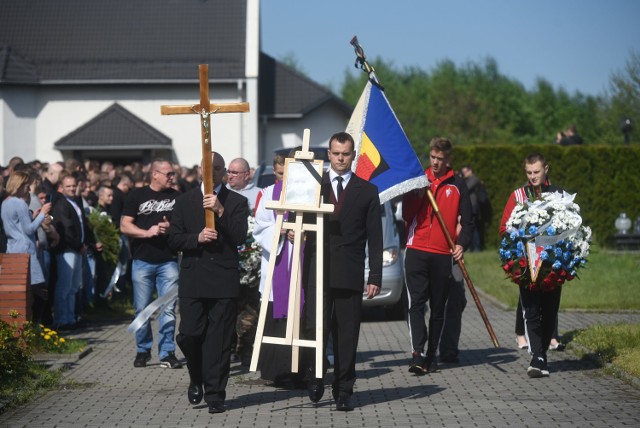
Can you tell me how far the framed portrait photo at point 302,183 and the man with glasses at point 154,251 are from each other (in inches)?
115

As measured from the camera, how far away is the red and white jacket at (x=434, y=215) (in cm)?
1134

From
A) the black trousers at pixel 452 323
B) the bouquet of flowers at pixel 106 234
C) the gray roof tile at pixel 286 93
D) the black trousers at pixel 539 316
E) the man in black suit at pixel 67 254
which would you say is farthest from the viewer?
the gray roof tile at pixel 286 93

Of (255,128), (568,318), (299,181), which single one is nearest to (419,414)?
(299,181)

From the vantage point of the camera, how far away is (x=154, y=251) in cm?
1199

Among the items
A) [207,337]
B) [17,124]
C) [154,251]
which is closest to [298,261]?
[207,337]

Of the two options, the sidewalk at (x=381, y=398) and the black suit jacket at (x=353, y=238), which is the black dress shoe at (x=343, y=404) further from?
the black suit jacket at (x=353, y=238)

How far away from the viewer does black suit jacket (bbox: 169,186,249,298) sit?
9289mm

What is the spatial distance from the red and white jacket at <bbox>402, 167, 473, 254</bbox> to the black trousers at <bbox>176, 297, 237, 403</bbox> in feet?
8.60

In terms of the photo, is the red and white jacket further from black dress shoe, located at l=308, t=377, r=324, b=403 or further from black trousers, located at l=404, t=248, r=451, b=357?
black dress shoe, located at l=308, t=377, r=324, b=403

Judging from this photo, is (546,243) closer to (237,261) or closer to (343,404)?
(343,404)

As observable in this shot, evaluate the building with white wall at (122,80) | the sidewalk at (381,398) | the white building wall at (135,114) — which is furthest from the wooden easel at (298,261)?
the white building wall at (135,114)

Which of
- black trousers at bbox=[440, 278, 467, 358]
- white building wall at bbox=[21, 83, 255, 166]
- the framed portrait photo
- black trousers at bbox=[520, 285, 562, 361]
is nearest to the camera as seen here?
the framed portrait photo

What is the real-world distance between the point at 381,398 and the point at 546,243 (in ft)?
7.51

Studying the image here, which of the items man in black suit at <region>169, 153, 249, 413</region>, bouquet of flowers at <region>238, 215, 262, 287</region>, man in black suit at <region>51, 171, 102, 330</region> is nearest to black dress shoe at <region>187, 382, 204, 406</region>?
man in black suit at <region>169, 153, 249, 413</region>
